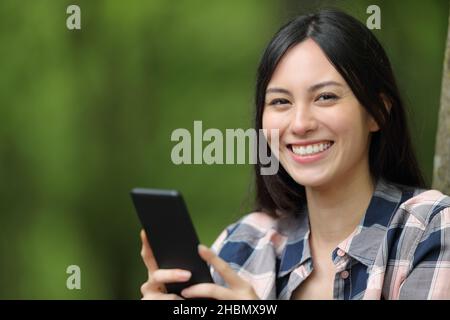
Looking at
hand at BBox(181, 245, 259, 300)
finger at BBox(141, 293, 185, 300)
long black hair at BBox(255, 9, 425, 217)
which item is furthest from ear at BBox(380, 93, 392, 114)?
finger at BBox(141, 293, 185, 300)

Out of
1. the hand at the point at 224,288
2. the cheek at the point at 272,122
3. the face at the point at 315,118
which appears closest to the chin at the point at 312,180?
the face at the point at 315,118

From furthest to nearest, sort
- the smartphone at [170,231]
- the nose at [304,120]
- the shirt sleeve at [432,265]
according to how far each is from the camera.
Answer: the nose at [304,120] < the shirt sleeve at [432,265] < the smartphone at [170,231]

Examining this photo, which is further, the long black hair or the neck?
the neck

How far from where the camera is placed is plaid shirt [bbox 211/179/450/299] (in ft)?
6.83

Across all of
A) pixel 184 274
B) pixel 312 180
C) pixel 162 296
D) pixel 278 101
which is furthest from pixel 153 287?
pixel 278 101

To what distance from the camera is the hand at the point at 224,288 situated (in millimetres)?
1912

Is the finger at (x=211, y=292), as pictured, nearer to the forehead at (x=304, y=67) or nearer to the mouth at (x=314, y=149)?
the mouth at (x=314, y=149)

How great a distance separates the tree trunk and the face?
0.71 metres

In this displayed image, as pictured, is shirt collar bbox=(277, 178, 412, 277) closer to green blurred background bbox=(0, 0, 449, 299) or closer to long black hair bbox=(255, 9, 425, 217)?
long black hair bbox=(255, 9, 425, 217)

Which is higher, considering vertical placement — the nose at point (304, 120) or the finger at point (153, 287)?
the nose at point (304, 120)

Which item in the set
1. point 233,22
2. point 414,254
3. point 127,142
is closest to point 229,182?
point 127,142

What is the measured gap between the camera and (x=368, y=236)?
2299 millimetres

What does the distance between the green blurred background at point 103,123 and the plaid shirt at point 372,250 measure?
2.66 meters
